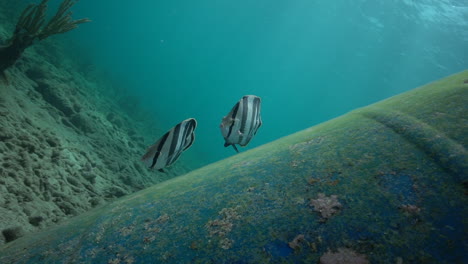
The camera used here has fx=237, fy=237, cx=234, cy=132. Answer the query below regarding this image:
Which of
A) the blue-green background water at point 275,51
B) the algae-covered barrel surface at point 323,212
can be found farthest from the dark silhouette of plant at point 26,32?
the blue-green background water at point 275,51

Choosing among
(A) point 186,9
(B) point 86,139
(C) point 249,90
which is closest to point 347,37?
(B) point 86,139

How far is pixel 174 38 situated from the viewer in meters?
104

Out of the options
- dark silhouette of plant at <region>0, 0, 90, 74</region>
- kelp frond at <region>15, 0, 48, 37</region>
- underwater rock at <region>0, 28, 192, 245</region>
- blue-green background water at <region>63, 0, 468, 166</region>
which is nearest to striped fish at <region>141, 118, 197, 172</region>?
underwater rock at <region>0, 28, 192, 245</region>

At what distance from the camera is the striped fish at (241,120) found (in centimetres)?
202

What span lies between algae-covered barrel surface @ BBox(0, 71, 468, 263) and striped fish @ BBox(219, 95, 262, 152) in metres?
0.40

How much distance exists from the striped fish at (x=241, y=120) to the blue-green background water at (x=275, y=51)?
25618mm

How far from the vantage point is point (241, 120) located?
6.69ft

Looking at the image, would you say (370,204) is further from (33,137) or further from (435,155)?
(33,137)

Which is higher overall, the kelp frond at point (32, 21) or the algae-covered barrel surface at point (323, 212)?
the kelp frond at point (32, 21)

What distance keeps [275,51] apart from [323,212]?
218 ft

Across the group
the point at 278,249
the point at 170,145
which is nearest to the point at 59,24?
the point at 170,145

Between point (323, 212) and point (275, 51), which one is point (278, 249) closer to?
point (323, 212)

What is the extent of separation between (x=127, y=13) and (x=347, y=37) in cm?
6837

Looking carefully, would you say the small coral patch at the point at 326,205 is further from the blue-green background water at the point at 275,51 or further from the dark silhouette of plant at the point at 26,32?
the blue-green background water at the point at 275,51
